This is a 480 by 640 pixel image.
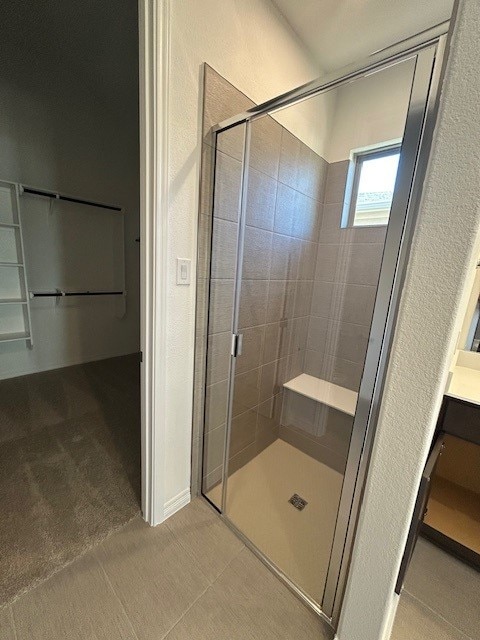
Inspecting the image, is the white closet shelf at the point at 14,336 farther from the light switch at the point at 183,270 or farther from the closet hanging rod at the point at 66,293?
the light switch at the point at 183,270

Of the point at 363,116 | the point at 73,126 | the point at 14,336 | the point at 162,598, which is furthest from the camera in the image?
the point at 73,126

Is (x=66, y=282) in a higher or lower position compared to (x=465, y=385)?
higher

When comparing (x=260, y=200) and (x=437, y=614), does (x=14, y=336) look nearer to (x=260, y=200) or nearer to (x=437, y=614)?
(x=260, y=200)

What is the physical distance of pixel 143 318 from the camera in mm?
1134

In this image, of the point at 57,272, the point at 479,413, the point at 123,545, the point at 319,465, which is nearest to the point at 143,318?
the point at 123,545

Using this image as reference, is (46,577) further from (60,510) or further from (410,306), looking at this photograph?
(410,306)

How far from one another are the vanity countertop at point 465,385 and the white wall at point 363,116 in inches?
46.3

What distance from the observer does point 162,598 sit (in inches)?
41.4

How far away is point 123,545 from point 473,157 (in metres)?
1.85

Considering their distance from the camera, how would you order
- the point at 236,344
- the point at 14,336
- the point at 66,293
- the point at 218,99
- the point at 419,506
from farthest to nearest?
1. the point at 66,293
2. the point at 14,336
3. the point at 236,344
4. the point at 218,99
5. the point at 419,506

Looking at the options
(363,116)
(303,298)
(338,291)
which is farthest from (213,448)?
(363,116)

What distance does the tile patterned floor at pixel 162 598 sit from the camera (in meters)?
0.95

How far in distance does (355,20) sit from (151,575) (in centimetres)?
290

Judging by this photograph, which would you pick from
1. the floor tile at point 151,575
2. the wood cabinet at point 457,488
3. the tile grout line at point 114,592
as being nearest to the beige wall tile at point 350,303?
the wood cabinet at point 457,488
